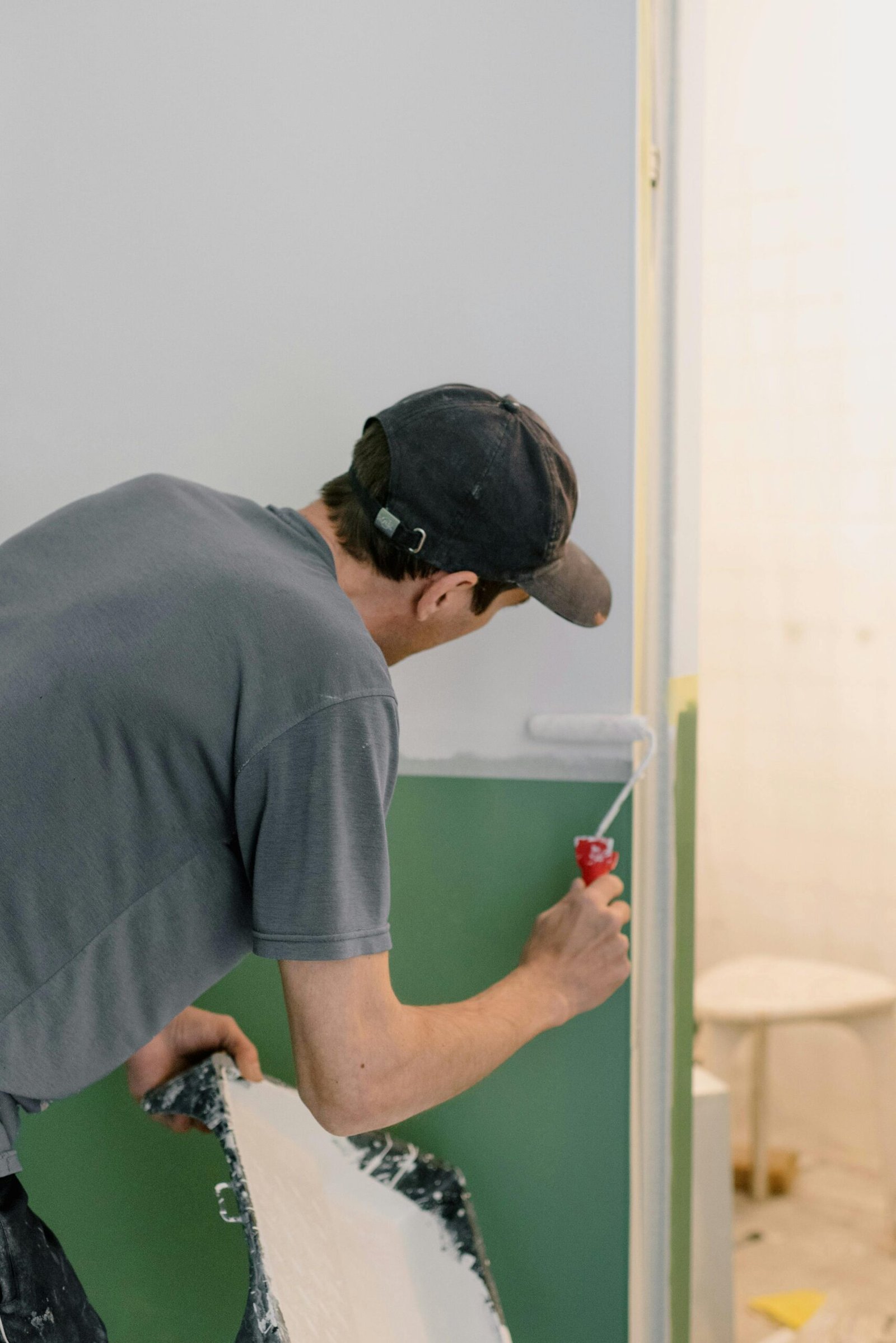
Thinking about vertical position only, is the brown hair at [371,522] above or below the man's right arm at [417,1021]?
above

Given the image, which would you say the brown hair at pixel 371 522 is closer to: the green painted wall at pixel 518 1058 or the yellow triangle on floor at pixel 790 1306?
the green painted wall at pixel 518 1058

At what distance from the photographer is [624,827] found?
3.80 feet

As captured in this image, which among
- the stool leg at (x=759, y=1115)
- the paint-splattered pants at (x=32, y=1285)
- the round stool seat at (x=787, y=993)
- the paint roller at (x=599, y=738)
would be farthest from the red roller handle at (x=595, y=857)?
the stool leg at (x=759, y=1115)

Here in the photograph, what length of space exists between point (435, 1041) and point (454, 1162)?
18.0 inches

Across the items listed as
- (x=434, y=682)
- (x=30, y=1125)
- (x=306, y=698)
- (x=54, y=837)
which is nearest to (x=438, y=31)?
(x=434, y=682)

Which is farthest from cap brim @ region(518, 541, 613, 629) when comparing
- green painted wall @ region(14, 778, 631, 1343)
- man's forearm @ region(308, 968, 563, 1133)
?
man's forearm @ region(308, 968, 563, 1133)

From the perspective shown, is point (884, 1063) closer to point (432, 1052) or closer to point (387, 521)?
point (432, 1052)

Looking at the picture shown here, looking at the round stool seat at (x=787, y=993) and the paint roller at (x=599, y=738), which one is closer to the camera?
the paint roller at (x=599, y=738)

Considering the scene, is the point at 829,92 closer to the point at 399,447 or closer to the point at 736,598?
the point at 736,598

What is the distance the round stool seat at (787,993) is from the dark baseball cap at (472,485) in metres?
1.58

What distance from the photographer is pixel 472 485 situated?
0.89 meters

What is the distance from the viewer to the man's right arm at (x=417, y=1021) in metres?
0.78

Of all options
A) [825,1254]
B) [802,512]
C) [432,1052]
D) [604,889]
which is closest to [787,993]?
[825,1254]

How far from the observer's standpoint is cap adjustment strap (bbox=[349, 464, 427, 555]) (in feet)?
2.94
